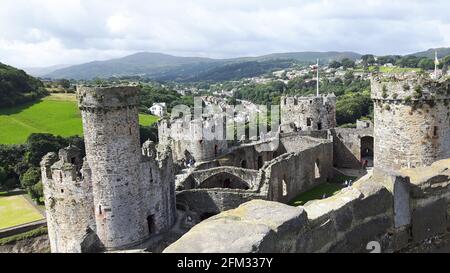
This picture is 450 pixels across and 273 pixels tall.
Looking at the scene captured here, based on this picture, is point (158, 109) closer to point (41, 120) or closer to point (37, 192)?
point (41, 120)

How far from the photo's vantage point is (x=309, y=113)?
3666 centimetres

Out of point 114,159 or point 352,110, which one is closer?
point 114,159

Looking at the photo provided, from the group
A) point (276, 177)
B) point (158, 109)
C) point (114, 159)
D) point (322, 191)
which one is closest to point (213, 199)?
point (276, 177)

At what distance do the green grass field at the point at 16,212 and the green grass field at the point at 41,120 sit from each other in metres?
13.8

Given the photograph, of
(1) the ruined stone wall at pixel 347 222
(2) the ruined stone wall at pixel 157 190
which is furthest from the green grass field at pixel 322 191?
(1) the ruined stone wall at pixel 347 222

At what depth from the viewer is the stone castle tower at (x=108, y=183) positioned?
19062mm

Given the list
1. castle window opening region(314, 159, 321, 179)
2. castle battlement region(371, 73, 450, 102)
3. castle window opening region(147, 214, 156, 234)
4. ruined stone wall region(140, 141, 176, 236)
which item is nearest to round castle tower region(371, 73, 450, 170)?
castle battlement region(371, 73, 450, 102)

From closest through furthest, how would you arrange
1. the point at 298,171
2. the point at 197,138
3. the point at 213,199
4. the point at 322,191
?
the point at 213,199, the point at 298,171, the point at 322,191, the point at 197,138

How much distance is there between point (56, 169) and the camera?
20.3 meters

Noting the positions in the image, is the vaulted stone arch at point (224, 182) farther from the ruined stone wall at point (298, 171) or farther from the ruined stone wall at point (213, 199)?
the ruined stone wall at point (213, 199)

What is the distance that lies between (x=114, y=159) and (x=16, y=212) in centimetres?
2572
